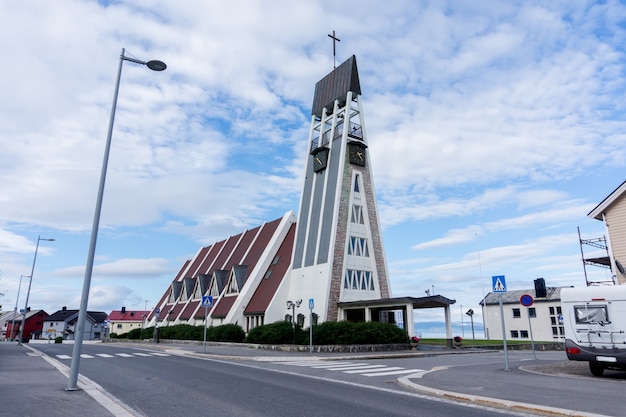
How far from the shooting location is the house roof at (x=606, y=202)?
818 inches

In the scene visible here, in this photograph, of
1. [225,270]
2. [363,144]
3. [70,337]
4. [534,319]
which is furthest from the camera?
[70,337]

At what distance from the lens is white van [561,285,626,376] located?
12133mm

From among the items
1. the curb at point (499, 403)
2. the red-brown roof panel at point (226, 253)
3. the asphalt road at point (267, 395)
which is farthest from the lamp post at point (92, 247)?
the red-brown roof panel at point (226, 253)

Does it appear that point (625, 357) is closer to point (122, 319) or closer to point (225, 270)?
point (225, 270)

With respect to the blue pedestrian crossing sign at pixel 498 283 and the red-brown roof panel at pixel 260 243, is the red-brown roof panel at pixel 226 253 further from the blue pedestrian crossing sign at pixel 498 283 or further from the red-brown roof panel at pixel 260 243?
the blue pedestrian crossing sign at pixel 498 283

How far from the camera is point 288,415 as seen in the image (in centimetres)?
727

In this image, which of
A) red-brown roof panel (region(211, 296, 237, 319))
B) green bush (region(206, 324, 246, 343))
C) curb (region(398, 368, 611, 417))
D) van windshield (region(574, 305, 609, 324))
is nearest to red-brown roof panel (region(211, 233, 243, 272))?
red-brown roof panel (region(211, 296, 237, 319))

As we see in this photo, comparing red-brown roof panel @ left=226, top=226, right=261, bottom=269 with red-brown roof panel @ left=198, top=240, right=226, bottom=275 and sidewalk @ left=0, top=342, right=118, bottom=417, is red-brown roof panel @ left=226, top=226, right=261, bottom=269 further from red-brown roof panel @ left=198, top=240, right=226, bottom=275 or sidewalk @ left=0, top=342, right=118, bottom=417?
sidewalk @ left=0, top=342, right=118, bottom=417

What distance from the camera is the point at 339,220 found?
32.9m

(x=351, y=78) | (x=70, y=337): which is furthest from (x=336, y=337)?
(x=70, y=337)

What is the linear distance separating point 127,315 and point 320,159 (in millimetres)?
85448

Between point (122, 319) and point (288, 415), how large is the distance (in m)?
107

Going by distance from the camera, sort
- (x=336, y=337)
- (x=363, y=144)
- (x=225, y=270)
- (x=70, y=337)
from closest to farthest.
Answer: (x=336, y=337)
(x=363, y=144)
(x=225, y=270)
(x=70, y=337)

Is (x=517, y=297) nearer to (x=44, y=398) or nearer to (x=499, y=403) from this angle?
(x=499, y=403)
